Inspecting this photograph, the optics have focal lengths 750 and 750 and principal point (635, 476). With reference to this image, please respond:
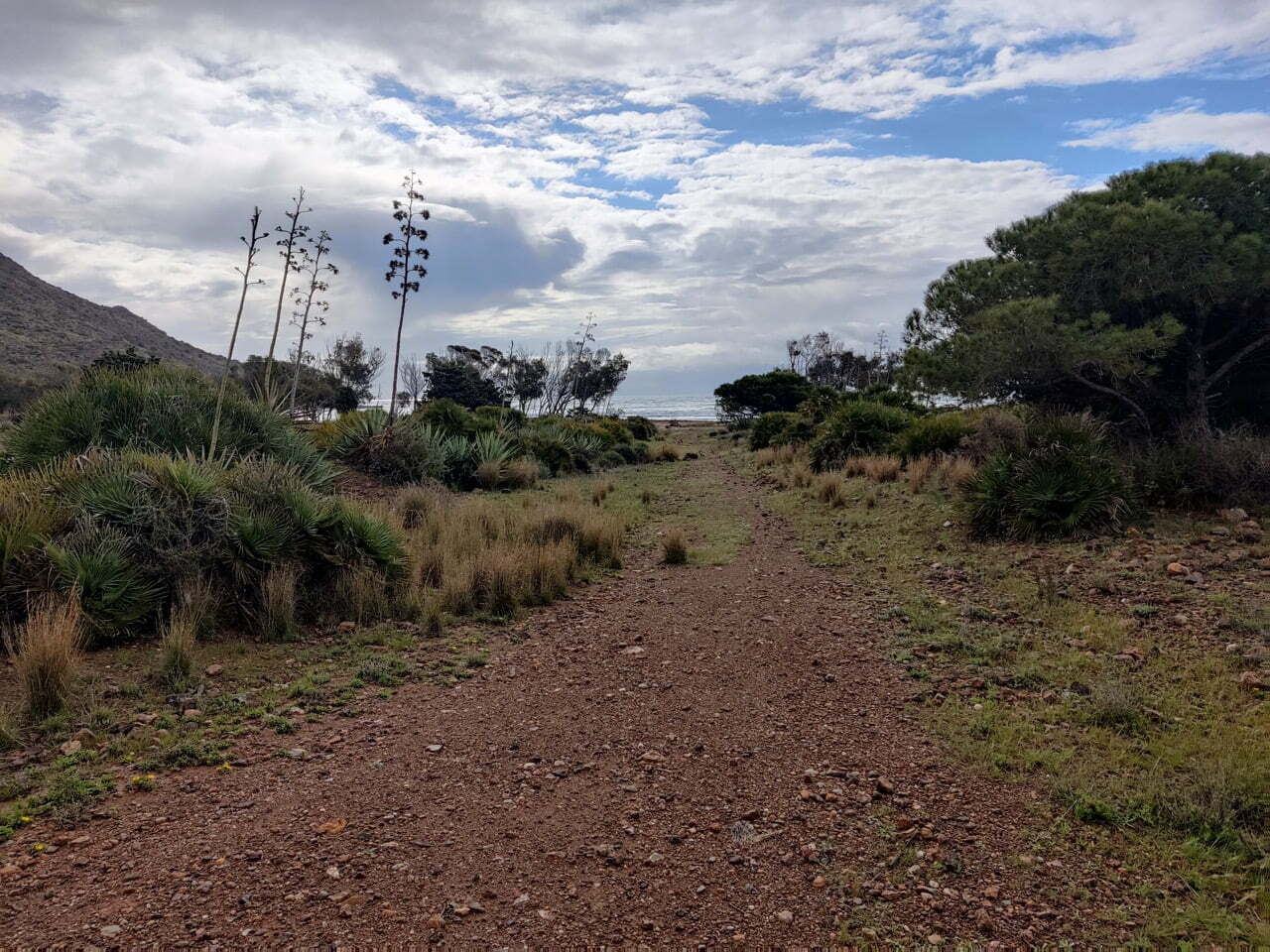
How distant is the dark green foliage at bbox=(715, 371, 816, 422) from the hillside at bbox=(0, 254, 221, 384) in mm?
34746

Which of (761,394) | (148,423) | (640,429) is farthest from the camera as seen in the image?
(761,394)

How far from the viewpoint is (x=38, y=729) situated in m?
4.28

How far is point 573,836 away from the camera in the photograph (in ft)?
11.0

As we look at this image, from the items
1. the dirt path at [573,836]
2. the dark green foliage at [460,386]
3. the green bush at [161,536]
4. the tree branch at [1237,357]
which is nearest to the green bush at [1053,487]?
the tree branch at [1237,357]

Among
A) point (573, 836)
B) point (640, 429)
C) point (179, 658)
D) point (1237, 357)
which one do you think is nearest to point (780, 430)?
point (640, 429)

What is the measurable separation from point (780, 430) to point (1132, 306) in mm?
15534

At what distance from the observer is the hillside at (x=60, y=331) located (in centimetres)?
5012

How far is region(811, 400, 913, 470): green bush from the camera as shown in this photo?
18.2 m

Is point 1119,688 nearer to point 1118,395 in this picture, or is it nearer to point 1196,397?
point 1118,395

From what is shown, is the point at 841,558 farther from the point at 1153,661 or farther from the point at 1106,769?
the point at 1106,769

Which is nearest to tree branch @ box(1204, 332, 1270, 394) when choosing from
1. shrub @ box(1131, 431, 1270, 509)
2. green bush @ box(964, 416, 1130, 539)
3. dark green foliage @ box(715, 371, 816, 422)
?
shrub @ box(1131, 431, 1270, 509)

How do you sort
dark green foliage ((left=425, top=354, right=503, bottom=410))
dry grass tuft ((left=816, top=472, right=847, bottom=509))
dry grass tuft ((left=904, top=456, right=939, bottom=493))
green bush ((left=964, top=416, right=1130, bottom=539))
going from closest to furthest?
green bush ((left=964, top=416, right=1130, bottom=539)) < dry grass tuft ((left=904, top=456, right=939, bottom=493)) < dry grass tuft ((left=816, top=472, right=847, bottom=509)) < dark green foliage ((left=425, top=354, right=503, bottom=410))

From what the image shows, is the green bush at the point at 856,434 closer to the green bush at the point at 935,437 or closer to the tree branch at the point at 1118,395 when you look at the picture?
the green bush at the point at 935,437

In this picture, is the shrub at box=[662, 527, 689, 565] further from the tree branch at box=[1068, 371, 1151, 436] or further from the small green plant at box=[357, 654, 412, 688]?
the tree branch at box=[1068, 371, 1151, 436]
